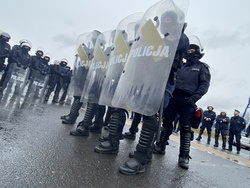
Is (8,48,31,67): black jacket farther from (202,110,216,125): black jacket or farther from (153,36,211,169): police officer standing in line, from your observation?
(202,110,216,125): black jacket

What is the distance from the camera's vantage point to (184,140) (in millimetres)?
3062

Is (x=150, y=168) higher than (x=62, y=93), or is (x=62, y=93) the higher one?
(x=62, y=93)

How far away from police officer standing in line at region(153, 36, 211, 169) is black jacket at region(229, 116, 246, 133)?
725 centimetres

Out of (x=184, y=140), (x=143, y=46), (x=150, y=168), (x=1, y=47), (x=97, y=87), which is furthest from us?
(x=1, y=47)

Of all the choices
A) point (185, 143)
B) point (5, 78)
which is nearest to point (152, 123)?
point (185, 143)

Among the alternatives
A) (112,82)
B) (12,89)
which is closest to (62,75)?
(12,89)

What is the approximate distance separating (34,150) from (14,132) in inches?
28.0

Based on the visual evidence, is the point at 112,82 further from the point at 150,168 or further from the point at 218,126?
the point at 218,126

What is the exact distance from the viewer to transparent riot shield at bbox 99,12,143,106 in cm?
273

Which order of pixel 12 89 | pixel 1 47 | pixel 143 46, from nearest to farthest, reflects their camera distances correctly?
pixel 143 46, pixel 1 47, pixel 12 89

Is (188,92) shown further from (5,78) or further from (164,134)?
(5,78)

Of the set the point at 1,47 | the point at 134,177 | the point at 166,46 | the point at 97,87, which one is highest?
the point at 1,47

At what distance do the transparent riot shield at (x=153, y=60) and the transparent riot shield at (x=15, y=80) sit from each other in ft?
23.3

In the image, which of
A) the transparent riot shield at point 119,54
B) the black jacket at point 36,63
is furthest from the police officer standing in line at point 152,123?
the black jacket at point 36,63
